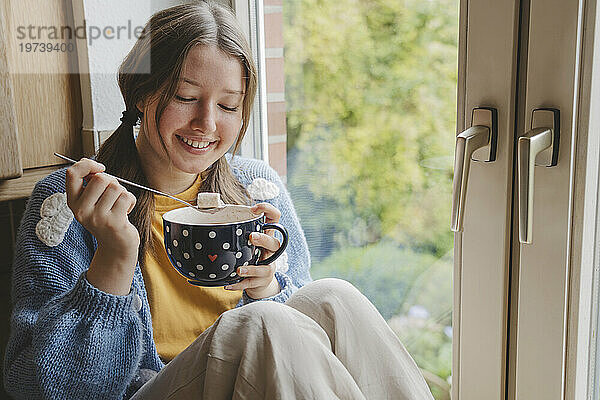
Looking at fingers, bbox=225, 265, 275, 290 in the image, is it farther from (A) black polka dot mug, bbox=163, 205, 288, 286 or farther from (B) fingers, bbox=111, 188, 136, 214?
(B) fingers, bbox=111, 188, 136, 214

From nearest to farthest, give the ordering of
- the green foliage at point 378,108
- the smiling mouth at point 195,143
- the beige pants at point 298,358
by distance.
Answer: the beige pants at point 298,358
the smiling mouth at point 195,143
the green foliage at point 378,108

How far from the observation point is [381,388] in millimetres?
881

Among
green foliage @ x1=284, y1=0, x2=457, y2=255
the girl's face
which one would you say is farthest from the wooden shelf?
green foliage @ x1=284, y1=0, x2=457, y2=255

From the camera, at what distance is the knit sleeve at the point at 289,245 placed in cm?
101

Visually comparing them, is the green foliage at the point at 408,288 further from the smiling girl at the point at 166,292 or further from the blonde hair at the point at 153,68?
the blonde hair at the point at 153,68

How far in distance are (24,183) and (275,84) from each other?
387 millimetres

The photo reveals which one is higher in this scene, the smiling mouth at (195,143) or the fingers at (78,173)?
the smiling mouth at (195,143)

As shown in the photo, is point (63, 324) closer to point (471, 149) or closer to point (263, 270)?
point (263, 270)

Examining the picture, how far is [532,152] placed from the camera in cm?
87

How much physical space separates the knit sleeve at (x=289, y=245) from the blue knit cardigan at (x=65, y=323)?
0.63 feet

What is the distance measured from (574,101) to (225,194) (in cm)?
49

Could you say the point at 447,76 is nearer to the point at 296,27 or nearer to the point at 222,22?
the point at 296,27

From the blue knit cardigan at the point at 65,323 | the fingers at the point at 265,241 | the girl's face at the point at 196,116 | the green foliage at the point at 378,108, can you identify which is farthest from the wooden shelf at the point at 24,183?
the green foliage at the point at 378,108

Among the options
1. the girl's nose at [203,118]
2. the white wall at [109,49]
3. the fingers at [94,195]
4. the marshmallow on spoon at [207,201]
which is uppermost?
the white wall at [109,49]
